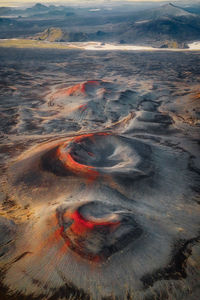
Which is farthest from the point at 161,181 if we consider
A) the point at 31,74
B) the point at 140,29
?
the point at 140,29

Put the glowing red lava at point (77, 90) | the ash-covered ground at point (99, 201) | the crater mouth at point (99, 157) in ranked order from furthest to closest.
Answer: the glowing red lava at point (77, 90) < the crater mouth at point (99, 157) < the ash-covered ground at point (99, 201)

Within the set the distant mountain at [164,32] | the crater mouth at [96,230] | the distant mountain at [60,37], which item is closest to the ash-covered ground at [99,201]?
the crater mouth at [96,230]

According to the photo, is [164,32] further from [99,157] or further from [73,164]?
[73,164]

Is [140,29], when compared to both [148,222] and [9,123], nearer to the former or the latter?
[9,123]

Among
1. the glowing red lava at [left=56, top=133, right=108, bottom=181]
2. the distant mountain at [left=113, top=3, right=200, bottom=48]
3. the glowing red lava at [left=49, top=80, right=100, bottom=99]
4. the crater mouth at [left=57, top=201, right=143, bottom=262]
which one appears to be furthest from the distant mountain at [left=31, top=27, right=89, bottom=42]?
the crater mouth at [left=57, top=201, right=143, bottom=262]

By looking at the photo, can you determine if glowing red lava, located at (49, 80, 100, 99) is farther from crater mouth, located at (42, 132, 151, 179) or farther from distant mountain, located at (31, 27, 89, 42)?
distant mountain, located at (31, 27, 89, 42)

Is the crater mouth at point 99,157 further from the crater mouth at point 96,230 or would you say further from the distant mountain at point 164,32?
the distant mountain at point 164,32
